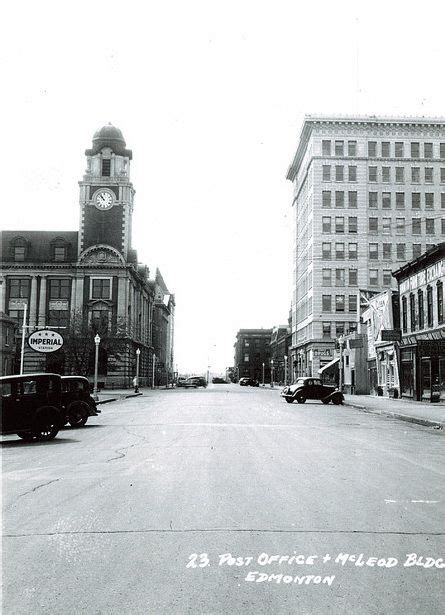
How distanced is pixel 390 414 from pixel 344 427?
8329mm

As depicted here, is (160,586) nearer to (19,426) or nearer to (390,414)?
(19,426)

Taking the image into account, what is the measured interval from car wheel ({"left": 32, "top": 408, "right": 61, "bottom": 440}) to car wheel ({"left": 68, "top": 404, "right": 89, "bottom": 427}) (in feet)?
11.9

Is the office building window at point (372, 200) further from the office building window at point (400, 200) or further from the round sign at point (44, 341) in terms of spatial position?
the round sign at point (44, 341)

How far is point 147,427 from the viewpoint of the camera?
18.9m

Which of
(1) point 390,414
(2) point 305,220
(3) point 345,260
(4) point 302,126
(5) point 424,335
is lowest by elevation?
(1) point 390,414

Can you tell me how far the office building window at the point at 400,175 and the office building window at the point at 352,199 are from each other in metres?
5.91

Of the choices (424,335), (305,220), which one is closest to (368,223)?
(305,220)

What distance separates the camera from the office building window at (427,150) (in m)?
84.0

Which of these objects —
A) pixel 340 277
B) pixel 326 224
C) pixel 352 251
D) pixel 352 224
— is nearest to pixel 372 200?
pixel 352 224

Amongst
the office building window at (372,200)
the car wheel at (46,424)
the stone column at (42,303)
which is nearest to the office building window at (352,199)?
the office building window at (372,200)

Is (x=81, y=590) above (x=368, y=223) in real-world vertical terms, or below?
below

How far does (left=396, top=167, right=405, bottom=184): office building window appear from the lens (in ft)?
276

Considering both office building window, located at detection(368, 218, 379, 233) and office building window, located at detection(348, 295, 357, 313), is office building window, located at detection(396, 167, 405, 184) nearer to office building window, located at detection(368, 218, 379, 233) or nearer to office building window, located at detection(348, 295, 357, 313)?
office building window, located at detection(368, 218, 379, 233)

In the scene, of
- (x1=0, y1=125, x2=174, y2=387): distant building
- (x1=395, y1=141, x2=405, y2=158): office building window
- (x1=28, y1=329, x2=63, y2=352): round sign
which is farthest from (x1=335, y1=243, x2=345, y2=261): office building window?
(x1=28, y1=329, x2=63, y2=352): round sign
